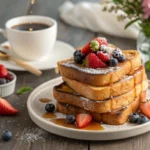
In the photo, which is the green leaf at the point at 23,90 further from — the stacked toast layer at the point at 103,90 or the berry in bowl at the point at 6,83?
the stacked toast layer at the point at 103,90

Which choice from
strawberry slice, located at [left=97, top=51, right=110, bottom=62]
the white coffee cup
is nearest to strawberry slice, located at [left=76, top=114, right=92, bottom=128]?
strawberry slice, located at [left=97, top=51, right=110, bottom=62]

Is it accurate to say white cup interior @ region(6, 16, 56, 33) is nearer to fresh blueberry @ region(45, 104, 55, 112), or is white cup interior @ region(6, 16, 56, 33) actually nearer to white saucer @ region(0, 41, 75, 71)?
white saucer @ region(0, 41, 75, 71)

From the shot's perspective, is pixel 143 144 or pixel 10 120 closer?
pixel 143 144

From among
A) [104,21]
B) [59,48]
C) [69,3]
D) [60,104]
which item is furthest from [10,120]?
[69,3]

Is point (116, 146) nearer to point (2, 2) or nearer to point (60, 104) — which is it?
point (60, 104)

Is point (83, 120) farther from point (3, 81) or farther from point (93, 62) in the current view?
point (3, 81)

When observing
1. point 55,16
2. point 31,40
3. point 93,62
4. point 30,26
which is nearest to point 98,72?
point 93,62

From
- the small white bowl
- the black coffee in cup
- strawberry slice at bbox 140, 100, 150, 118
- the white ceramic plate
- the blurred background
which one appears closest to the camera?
the white ceramic plate
